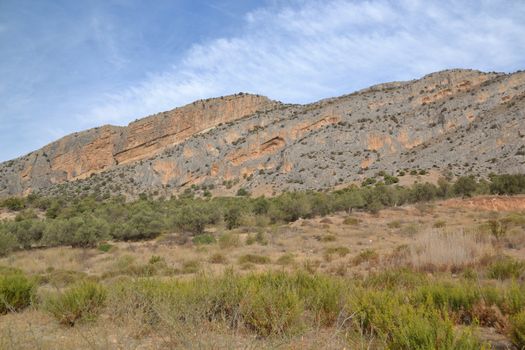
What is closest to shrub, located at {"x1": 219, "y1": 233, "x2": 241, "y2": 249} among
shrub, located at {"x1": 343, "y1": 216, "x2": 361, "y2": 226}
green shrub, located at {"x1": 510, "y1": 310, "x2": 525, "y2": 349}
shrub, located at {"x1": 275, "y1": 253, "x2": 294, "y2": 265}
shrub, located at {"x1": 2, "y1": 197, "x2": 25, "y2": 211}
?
shrub, located at {"x1": 275, "y1": 253, "x2": 294, "y2": 265}

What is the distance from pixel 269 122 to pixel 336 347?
81.5 m

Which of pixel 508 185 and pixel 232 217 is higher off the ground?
pixel 232 217

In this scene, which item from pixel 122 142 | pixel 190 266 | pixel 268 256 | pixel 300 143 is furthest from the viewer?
pixel 122 142

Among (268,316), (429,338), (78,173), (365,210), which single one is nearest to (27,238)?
(365,210)

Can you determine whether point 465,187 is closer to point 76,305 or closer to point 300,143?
point 300,143

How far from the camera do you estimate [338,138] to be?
67312 mm

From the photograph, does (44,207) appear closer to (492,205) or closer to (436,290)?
(492,205)

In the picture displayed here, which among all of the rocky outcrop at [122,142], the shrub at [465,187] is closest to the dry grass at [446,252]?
the shrub at [465,187]

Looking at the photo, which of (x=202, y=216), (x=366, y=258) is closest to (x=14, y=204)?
(x=202, y=216)

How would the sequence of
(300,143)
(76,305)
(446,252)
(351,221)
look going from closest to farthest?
(76,305) → (446,252) → (351,221) → (300,143)

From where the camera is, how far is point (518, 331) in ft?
13.9

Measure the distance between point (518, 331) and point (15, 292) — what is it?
8.51 m

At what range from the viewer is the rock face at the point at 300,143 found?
55.5 m

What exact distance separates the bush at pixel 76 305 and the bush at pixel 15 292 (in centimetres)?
109
